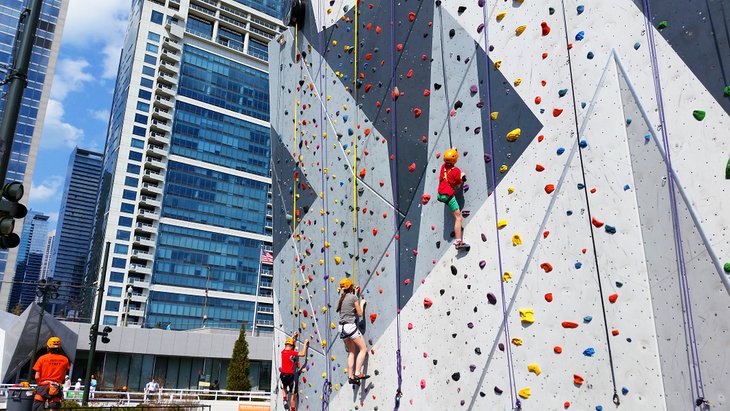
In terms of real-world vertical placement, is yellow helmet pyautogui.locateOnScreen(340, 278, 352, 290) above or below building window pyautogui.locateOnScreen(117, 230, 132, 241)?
below

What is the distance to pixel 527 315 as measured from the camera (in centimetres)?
488

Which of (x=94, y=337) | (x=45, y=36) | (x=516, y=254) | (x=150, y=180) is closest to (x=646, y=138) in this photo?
(x=516, y=254)

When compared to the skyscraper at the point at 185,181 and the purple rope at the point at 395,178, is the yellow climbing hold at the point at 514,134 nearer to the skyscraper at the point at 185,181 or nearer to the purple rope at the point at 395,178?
the purple rope at the point at 395,178

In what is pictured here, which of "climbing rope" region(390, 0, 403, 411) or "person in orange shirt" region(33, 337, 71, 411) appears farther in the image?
"person in orange shirt" region(33, 337, 71, 411)

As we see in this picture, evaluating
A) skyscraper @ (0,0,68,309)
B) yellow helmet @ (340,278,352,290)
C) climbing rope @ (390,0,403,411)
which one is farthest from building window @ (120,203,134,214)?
climbing rope @ (390,0,403,411)

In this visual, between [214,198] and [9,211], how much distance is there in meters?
60.5

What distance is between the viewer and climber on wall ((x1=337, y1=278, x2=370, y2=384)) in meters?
6.82

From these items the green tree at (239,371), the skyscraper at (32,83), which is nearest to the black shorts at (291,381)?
the green tree at (239,371)

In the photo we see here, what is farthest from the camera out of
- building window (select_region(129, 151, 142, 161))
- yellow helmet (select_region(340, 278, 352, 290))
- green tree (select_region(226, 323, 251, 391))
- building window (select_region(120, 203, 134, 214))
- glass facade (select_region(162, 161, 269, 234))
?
glass facade (select_region(162, 161, 269, 234))

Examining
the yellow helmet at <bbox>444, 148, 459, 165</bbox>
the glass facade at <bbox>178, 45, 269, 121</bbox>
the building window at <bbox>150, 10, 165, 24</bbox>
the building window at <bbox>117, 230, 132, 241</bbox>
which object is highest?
the building window at <bbox>150, 10, 165, 24</bbox>

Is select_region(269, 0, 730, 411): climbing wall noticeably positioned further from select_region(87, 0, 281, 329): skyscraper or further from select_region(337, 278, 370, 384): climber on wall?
select_region(87, 0, 281, 329): skyscraper

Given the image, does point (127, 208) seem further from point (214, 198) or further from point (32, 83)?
point (32, 83)

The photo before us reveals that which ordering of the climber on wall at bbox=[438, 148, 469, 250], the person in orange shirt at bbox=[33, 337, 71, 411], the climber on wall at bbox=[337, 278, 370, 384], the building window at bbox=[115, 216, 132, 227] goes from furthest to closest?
1. the building window at bbox=[115, 216, 132, 227]
2. the person in orange shirt at bbox=[33, 337, 71, 411]
3. the climber on wall at bbox=[337, 278, 370, 384]
4. the climber on wall at bbox=[438, 148, 469, 250]

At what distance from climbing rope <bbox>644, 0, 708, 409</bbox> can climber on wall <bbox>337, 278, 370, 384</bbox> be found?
12.4 feet
